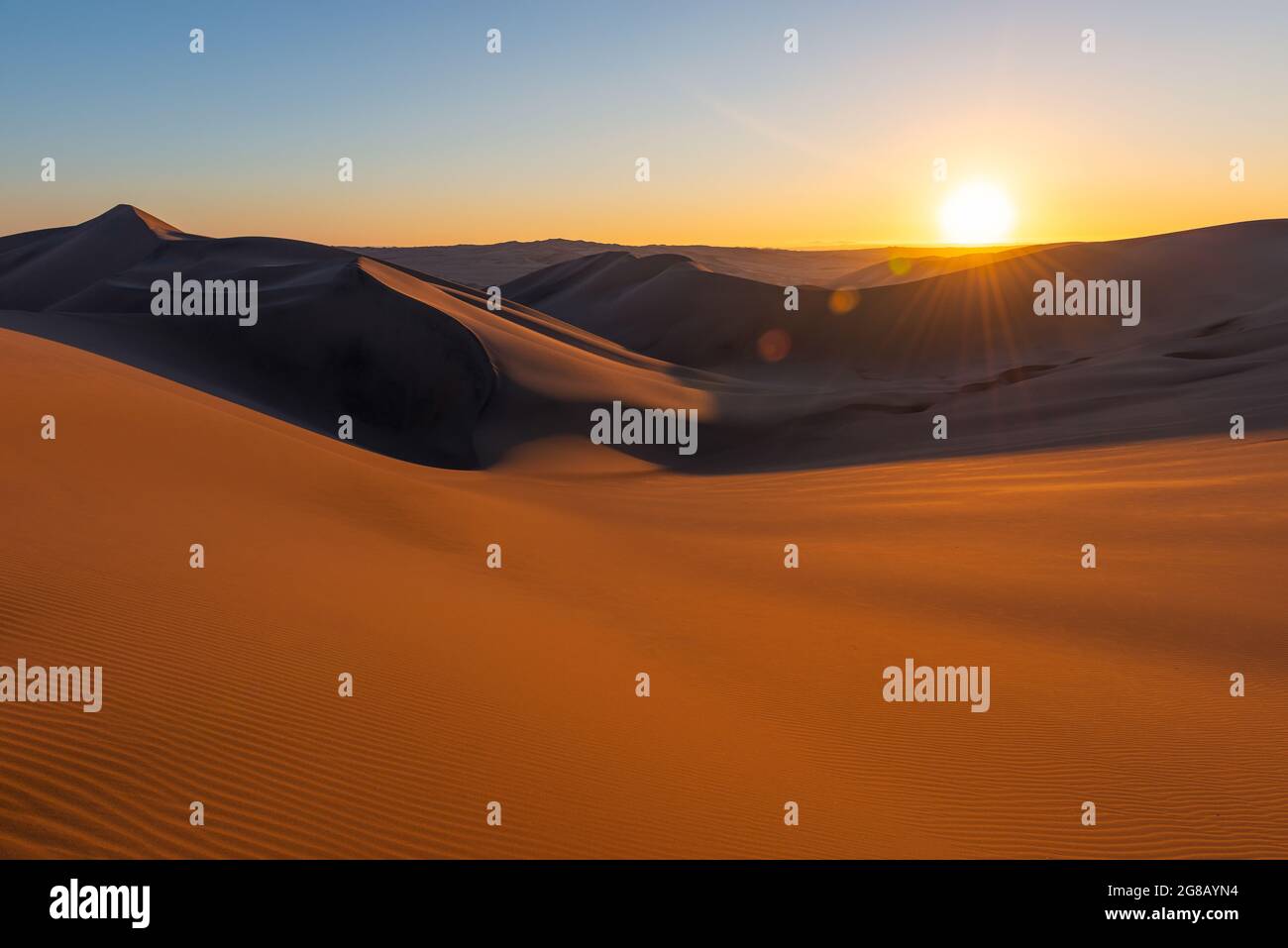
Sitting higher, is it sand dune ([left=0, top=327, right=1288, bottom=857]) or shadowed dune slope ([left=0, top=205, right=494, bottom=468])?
shadowed dune slope ([left=0, top=205, right=494, bottom=468])

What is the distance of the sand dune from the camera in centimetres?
517

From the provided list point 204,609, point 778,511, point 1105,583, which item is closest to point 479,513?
point 778,511

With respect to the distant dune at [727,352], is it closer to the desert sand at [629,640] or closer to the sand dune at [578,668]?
the desert sand at [629,640]

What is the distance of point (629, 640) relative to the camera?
927 centimetres

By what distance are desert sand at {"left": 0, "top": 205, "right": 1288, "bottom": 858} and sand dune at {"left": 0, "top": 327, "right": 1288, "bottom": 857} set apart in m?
0.04

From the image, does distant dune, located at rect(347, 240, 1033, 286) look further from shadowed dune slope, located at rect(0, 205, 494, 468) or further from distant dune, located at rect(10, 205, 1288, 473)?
shadowed dune slope, located at rect(0, 205, 494, 468)

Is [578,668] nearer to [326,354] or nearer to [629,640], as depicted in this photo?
[629,640]

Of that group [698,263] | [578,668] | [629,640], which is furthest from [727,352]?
[578,668]

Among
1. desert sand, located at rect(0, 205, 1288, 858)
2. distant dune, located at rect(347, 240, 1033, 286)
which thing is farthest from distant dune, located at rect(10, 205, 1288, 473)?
distant dune, located at rect(347, 240, 1033, 286)

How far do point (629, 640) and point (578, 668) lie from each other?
4.30 ft

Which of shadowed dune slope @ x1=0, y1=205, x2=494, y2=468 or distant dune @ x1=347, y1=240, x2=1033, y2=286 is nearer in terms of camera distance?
shadowed dune slope @ x1=0, y1=205, x2=494, y2=468

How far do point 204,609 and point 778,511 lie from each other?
12486 millimetres
